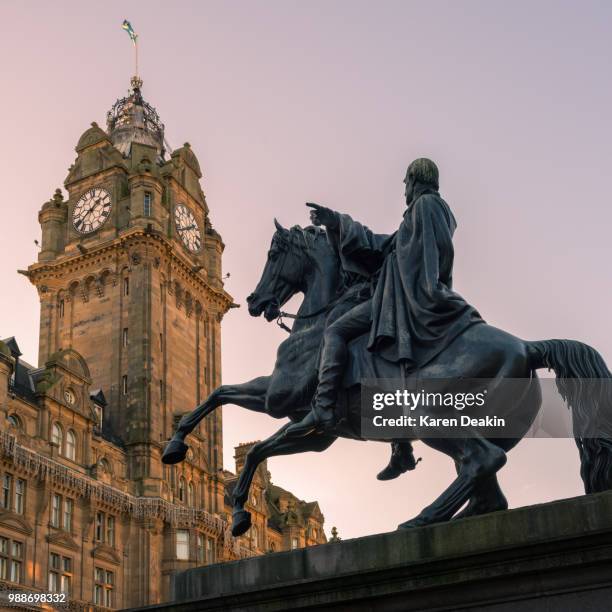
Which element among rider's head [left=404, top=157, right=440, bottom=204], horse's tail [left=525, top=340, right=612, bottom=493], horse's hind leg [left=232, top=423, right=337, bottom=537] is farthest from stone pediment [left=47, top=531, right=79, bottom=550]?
horse's tail [left=525, top=340, right=612, bottom=493]

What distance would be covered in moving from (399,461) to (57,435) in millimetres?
45432

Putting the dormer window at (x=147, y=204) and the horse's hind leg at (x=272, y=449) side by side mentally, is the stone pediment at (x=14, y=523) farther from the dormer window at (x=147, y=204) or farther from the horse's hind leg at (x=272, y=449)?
the horse's hind leg at (x=272, y=449)

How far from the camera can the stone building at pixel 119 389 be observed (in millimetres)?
49594

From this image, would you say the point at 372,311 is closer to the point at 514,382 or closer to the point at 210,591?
the point at 514,382

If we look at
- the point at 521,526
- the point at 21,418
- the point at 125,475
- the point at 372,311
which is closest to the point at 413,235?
the point at 372,311

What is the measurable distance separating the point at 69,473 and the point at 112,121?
38745 millimetres

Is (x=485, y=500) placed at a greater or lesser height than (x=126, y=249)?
lesser

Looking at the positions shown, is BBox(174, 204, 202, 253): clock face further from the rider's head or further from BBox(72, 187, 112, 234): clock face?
the rider's head

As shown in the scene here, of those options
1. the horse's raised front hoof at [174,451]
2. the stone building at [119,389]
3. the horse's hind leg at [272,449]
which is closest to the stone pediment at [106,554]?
the stone building at [119,389]

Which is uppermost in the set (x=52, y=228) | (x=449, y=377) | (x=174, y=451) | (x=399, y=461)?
(x=52, y=228)

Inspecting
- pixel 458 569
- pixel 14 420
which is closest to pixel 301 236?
pixel 458 569

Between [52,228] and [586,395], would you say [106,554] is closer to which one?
[52,228]

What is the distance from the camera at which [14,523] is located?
4653cm

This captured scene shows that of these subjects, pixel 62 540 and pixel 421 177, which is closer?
pixel 421 177
